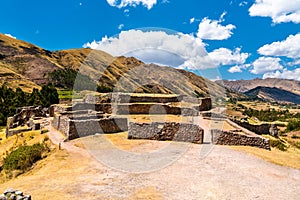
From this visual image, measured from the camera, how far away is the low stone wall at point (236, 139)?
2022 centimetres

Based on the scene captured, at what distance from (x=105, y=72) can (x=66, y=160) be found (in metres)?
179

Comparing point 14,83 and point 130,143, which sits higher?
point 14,83

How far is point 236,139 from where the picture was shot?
20.4 meters

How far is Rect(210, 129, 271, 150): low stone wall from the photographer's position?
20219 millimetres

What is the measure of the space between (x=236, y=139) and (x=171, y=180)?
10127 mm

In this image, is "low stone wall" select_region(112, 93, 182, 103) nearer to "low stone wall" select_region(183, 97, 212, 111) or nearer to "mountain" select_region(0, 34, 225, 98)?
"low stone wall" select_region(183, 97, 212, 111)

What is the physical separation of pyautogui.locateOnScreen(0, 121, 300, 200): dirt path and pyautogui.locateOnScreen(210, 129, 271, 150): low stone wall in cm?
409

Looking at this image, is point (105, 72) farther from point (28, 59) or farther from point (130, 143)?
point (130, 143)

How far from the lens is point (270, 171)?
1377 centimetres

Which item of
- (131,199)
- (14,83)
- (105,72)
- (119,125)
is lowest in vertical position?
(131,199)

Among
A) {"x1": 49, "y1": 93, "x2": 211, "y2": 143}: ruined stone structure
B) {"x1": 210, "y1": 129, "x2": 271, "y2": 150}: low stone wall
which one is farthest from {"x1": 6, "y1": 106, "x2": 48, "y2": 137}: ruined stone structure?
{"x1": 210, "y1": 129, "x2": 271, "y2": 150}: low stone wall

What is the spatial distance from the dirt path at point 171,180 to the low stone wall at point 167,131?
11.3 feet

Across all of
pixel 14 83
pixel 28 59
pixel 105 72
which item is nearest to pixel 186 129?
pixel 14 83

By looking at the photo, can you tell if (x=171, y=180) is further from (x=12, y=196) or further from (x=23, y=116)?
(x=23, y=116)
